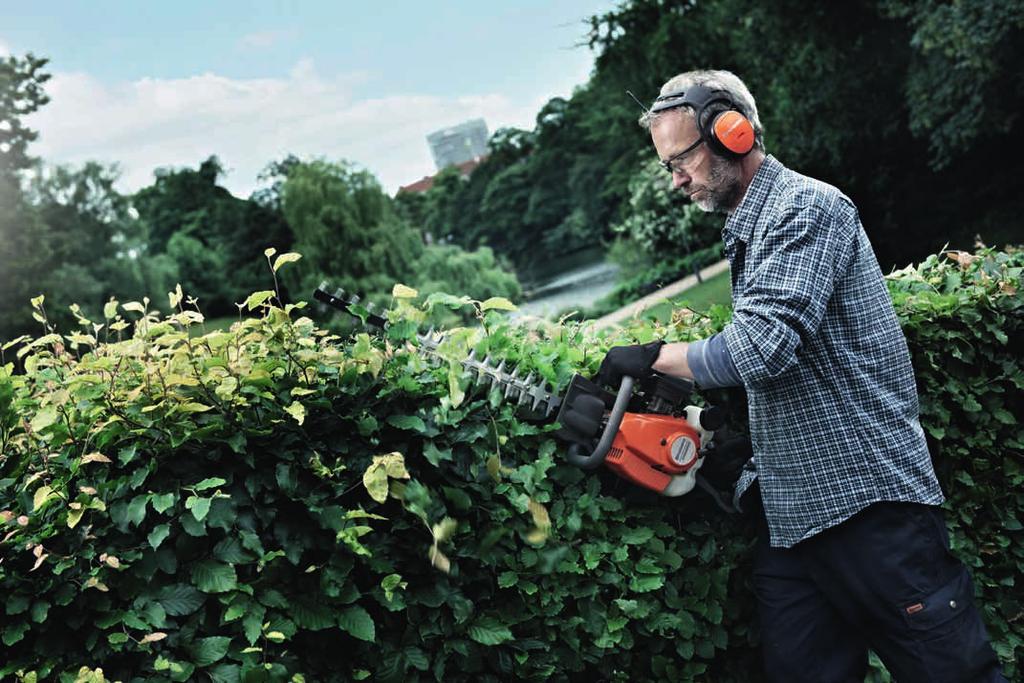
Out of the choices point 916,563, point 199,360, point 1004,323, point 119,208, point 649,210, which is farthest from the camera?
point 119,208

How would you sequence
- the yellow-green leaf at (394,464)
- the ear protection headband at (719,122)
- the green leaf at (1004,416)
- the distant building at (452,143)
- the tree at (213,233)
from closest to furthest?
the yellow-green leaf at (394,464), the ear protection headband at (719,122), the green leaf at (1004,416), the tree at (213,233), the distant building at (452,143)

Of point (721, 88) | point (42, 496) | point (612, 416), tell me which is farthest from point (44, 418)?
point (721, 88)

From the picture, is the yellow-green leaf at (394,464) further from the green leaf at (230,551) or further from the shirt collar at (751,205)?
the shirt collar at (751,205)

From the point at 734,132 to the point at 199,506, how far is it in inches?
61.9

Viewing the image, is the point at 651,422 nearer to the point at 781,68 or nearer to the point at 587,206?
the point at 781,68

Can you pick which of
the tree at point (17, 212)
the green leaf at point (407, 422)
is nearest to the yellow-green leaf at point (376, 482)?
the green leaf at point (407, 422)

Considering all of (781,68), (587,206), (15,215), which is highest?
(15,215)

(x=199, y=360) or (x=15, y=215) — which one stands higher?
(x=15, y=215)

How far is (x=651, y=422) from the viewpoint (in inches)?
85.7

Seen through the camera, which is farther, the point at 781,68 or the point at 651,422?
the point at 781,68

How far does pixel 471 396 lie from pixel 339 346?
376 mm

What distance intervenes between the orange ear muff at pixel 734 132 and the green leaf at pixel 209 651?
1.68 metres

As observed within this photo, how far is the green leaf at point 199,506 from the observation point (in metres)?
1.71

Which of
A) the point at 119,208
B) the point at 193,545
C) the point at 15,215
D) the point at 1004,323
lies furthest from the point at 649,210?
the point at 119,208
